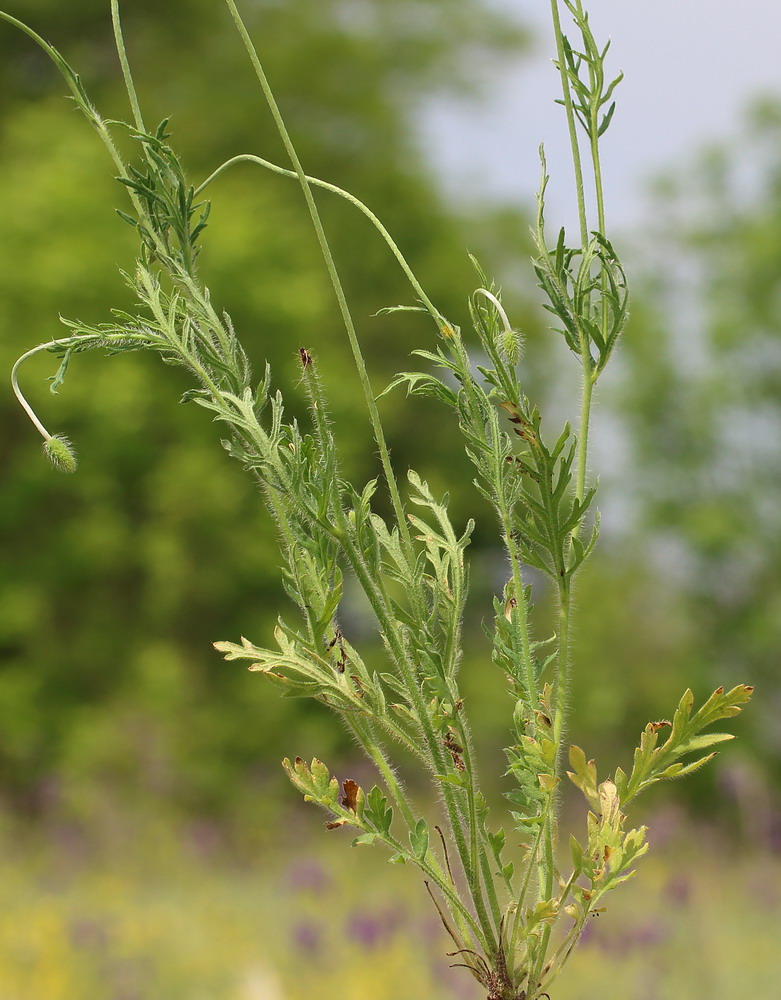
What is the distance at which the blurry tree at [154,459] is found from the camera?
14.6 m

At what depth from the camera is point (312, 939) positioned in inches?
225

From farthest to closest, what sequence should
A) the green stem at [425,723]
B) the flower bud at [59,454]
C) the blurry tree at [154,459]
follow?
the blurry tree at [154,459]
the flower bud at [59,454]
the green stem at [425,723]

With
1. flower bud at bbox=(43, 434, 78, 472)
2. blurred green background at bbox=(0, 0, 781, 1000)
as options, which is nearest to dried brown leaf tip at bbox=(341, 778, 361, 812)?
flower bud at bbox=(43, 434, 78, 472)

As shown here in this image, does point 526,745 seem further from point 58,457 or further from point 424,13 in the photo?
point 424,13

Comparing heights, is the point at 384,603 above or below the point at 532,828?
above

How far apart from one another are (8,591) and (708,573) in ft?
35.6

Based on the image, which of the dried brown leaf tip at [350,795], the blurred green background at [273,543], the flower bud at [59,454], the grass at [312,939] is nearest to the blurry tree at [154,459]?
the blurred green background at [273,543]

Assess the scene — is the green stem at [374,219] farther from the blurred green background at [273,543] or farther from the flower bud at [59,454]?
the blurred green background at [273,543]

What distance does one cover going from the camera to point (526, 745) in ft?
3.16

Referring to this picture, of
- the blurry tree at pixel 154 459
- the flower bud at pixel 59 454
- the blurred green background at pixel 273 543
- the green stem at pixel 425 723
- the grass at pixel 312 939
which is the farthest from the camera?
the blurry tree at pixel 154 459

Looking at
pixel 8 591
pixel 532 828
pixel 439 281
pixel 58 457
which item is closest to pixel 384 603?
pixel 532 828

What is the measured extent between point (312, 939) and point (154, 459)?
10.5 m

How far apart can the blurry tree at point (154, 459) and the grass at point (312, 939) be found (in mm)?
3568

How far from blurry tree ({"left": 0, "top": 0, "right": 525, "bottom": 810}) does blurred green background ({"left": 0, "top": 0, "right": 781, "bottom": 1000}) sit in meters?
0.05
